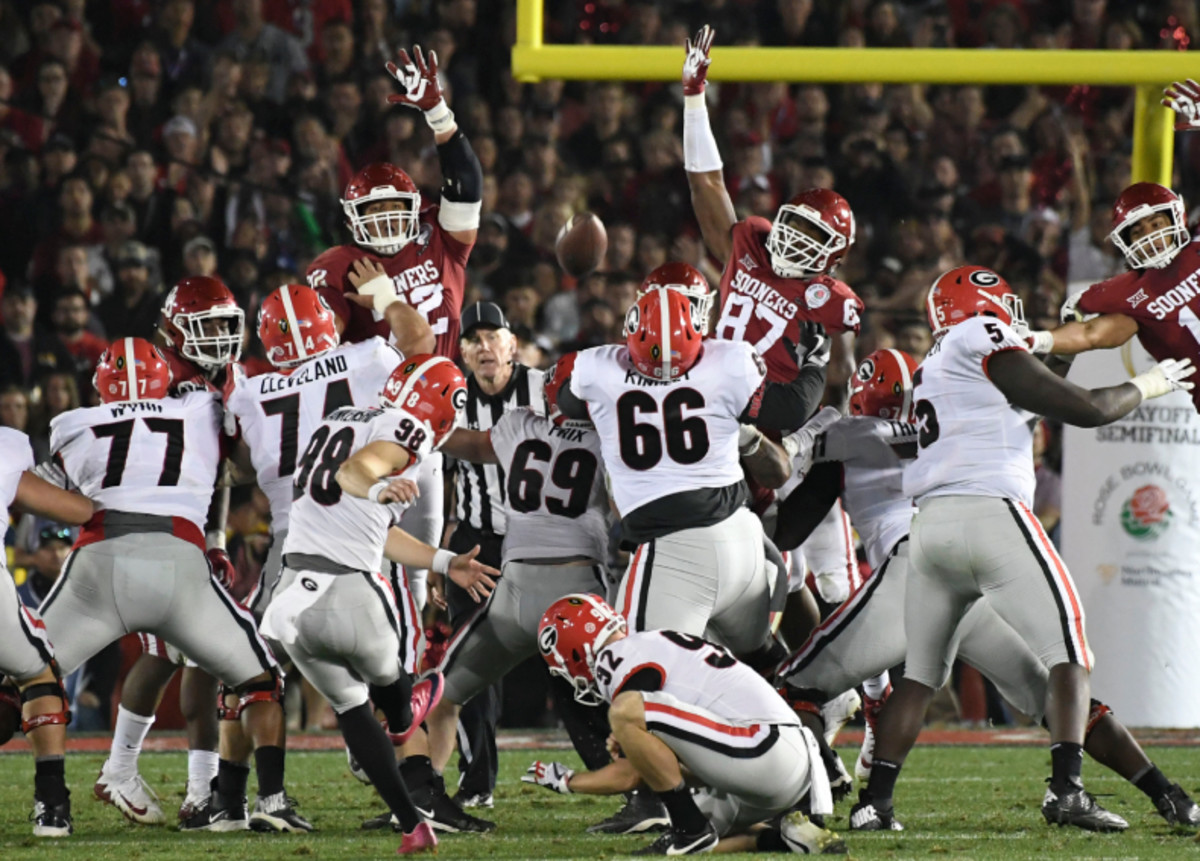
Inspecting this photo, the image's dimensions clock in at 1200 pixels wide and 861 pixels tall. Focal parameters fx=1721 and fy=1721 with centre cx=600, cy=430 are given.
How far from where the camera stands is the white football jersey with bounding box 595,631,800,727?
4.91m

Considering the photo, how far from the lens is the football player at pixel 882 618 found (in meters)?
5.75

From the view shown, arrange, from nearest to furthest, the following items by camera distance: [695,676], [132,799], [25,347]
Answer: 1. [695,676]
2. [132,799]
3. [25,347]

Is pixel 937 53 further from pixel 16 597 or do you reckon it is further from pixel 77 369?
pixel 77 369

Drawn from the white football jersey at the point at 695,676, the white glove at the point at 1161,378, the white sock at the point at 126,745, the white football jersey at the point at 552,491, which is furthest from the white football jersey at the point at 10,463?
the white glove at the point at 1161,378

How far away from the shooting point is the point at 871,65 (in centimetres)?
751

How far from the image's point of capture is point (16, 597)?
5707mm

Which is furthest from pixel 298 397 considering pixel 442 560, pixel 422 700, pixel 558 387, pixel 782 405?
pixel 782 405

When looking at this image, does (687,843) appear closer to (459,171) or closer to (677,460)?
(677,460)

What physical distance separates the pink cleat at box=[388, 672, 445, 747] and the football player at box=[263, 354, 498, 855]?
7.9 inches

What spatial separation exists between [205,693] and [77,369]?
14.5 feet

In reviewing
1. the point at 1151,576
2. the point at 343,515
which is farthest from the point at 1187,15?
the point at 343,515

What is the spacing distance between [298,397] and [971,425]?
232 cm

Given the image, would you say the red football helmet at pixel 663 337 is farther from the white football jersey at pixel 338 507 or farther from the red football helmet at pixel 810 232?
the red football helmet at pixel 810 232

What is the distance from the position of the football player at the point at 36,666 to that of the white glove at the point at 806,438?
2.60 m
